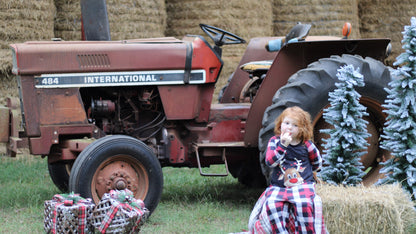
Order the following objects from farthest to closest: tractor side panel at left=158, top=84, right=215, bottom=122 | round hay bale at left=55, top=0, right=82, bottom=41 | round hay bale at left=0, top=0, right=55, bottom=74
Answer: round hay bale at left=55, top=0, right=82, bottom=41, round hay bale at left=0, top=0, right=55, bottom=74, tractor side panel at left=158, top=84, right=215, bottom=122

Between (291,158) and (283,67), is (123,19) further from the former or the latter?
(291,158)

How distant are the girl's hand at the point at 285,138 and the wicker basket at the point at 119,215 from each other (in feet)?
3.60

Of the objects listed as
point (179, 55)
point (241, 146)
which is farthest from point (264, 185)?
point (179, 55)

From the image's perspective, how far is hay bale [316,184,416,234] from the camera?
383 centimetres

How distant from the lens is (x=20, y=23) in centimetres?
740

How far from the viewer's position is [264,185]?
20.6ft

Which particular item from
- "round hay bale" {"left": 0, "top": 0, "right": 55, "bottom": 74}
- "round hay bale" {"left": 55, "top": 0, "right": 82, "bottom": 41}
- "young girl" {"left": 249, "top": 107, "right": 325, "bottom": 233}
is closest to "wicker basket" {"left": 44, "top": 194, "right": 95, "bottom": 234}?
"young girl" {"left": 249, "top": 107, "right": 325, "bottom": 233}

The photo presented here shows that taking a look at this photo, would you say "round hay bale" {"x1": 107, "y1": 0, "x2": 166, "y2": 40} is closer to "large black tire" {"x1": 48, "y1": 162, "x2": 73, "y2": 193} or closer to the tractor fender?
"large black tire" {"x1": 48, "y1": 162, "x2": 73, "y2": 193}

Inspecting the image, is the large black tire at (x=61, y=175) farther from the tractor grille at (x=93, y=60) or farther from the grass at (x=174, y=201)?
the tractor grille at (x=93, y=60)

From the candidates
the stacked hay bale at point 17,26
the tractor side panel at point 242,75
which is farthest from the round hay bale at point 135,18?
the tractor side panel at point 242,75

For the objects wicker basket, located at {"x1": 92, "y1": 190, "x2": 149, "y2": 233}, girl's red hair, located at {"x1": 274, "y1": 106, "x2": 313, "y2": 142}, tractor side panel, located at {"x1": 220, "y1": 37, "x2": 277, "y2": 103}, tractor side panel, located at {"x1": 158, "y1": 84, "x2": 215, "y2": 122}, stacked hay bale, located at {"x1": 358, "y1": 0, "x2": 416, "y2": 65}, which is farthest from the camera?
stacked hay bale, located at {"x1": 358, "y1": 0, "x2": 416, "y2": 65}

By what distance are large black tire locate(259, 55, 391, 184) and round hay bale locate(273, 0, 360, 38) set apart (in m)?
4.56

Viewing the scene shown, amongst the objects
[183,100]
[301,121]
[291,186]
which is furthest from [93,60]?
[291,186]

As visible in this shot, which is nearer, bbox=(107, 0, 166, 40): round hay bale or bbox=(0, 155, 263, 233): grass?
bbox=(0, 155, 263, 233): grass
